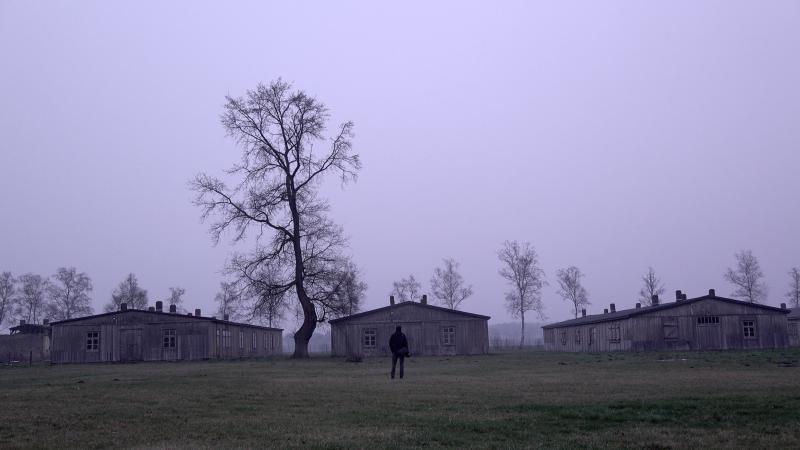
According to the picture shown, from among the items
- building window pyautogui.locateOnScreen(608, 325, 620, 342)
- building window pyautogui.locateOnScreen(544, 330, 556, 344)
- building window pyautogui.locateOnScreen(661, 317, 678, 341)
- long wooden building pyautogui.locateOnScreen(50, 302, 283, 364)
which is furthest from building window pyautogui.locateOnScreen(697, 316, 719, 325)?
long wooden building pyautogui.locateOnScreen(50, 302, 283, 364)

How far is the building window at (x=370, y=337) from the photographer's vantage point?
58875 mm

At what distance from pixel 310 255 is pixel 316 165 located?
254 inches

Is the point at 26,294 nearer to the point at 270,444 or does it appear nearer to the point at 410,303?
the point at 410,303

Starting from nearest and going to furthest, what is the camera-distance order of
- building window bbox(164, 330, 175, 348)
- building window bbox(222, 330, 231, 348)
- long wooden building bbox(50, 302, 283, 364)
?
long wooden building bbox(50, 302, 283, 364)
building window bbox(164, 330, 175, 348)
building window bbox(222, 330, 231, 348)

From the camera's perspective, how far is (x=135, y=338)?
2281 inches

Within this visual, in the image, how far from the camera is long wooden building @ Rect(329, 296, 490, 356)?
58.9 meters

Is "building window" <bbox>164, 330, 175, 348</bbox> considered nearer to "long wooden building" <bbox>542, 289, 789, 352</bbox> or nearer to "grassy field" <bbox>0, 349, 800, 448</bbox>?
"long wooden building" <bbox>542, 289, 789, 352</bbox>

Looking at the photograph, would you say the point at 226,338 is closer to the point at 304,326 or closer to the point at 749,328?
the point at 304,326

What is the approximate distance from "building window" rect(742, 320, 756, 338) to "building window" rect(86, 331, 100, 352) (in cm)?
4969

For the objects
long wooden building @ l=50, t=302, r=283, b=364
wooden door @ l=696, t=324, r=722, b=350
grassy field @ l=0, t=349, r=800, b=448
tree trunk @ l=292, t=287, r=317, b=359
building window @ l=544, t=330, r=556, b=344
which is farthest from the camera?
building window @ l=544, t=330, r=556, b=344

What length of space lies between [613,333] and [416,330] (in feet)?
53.6

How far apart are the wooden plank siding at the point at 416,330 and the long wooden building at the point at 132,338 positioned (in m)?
10.6

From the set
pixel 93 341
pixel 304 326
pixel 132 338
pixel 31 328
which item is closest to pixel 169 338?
pixel 132 338

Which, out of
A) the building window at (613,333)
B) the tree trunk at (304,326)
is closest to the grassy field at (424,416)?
the tree trunk at (304,326)
